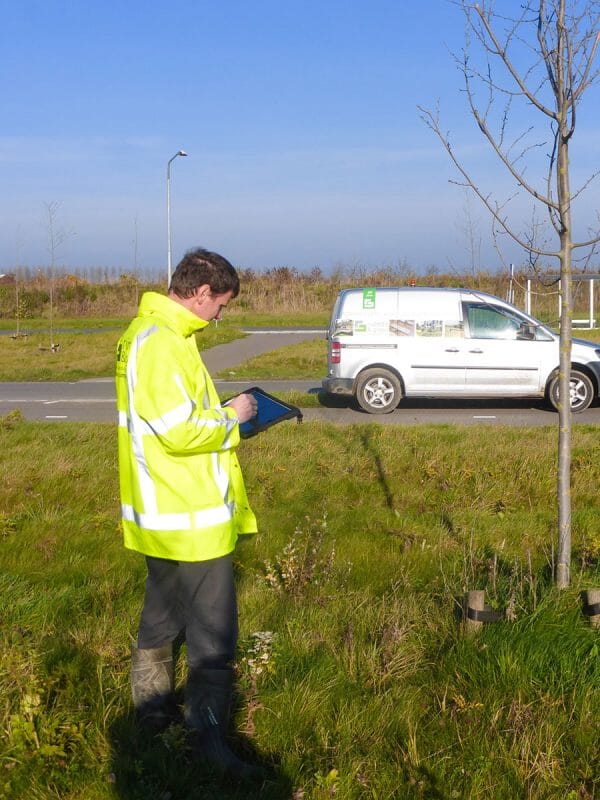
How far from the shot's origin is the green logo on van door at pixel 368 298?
13586mm

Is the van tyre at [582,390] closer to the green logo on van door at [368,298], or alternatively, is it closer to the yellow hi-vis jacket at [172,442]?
the green logo on van door at [368,298]

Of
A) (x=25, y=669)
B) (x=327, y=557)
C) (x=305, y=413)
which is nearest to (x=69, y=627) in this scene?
(x=25, y=669)

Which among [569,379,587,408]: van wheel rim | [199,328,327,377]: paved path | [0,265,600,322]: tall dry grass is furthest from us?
[0,265,600,322]: tall dry grass

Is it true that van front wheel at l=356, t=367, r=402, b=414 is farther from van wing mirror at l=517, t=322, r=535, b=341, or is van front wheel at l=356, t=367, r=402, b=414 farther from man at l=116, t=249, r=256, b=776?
man at l=116, t=249, r=256, b=776

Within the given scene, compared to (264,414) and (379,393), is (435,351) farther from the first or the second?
(264,414)

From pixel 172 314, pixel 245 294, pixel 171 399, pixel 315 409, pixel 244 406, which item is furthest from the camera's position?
pixel 245 294

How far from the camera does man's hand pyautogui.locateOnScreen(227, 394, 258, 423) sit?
3375mm

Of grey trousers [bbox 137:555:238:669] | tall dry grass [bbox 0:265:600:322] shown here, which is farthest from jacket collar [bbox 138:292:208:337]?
tall dry grass [bbox 0:265:600:322]

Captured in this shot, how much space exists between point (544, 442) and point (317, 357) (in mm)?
12694

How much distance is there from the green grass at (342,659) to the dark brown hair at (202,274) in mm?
1540

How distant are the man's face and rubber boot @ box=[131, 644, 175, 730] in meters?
1.31

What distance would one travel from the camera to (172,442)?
3051 millimetres

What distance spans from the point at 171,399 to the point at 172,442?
5.8 inches

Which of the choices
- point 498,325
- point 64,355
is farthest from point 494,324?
point 64,355
